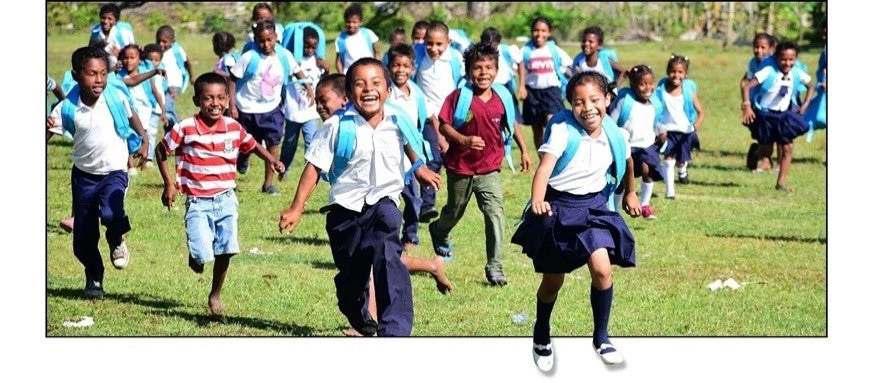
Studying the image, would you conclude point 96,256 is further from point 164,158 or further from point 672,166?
point 672,166

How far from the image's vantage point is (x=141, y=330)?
28.7 ft

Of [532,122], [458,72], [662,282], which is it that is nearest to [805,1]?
[532,122]

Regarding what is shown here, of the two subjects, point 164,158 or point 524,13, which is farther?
point 524,13

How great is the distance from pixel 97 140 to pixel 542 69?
311 inches

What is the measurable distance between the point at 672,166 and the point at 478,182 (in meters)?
4.85

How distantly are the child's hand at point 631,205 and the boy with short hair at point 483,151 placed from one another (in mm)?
2155

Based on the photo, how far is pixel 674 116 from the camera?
1496 centimetres

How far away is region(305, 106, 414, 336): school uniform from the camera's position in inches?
314

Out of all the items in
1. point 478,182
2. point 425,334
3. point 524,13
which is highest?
point 524,13

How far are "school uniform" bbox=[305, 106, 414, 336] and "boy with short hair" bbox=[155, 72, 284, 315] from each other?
3.39 ft

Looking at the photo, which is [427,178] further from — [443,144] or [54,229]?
[54,229]

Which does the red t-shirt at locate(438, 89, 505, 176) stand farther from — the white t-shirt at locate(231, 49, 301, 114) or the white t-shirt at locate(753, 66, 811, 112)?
the white t-shirt at locate(753, 66, 811, 112)
